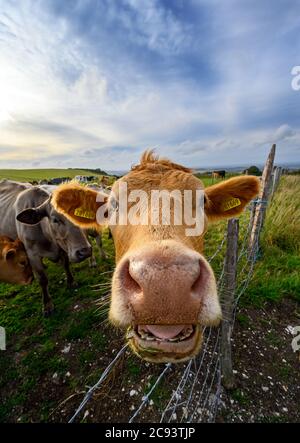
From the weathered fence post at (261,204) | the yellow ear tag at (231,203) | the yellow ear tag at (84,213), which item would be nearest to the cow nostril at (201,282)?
the yellow ear tag at (231,203)

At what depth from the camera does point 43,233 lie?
511 cm

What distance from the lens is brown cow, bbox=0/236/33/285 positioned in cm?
471

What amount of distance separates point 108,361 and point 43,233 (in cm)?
292

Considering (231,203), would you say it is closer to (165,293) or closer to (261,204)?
(165,293)

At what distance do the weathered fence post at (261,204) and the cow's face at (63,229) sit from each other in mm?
3607

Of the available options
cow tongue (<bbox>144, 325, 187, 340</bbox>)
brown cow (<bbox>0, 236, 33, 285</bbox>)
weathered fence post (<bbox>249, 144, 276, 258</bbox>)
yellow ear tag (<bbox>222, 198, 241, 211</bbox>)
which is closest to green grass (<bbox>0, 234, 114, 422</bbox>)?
brown cow (<bbox>0, 236, 33, 285</bbox>)

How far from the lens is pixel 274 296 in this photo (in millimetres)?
4594

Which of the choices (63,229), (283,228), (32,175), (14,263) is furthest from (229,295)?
(32,175)

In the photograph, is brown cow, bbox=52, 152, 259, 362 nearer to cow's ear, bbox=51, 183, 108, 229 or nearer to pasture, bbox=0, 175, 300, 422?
pasture, bbox=0, 175, 300, 422

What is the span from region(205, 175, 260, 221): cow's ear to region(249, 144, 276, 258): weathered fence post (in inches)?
95.9

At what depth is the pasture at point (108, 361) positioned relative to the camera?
116 inches
